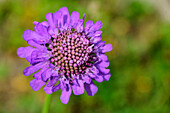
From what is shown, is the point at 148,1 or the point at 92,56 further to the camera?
the point at 148,1

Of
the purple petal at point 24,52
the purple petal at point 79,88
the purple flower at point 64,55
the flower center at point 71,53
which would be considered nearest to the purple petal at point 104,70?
the purple flower at point 64,55

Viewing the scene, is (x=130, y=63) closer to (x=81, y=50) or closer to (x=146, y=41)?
(x=146, y=41)

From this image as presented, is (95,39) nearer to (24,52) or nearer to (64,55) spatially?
(64,55)

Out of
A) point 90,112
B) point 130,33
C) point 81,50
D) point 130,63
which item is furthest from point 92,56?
point 130,33

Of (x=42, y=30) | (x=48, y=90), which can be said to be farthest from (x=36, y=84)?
(x=42, y=30)

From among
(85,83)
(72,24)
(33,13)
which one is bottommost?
(85,83)

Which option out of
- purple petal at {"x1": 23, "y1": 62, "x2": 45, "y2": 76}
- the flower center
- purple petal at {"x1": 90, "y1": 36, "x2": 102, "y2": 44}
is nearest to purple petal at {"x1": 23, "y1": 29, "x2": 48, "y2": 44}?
the flower center

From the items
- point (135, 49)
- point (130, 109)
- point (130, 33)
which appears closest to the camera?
point (130, 109)
